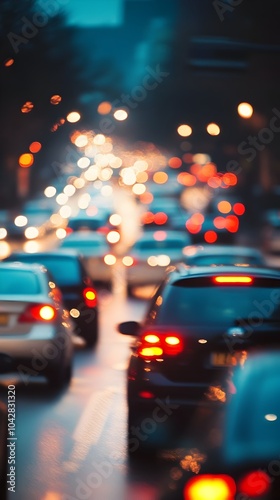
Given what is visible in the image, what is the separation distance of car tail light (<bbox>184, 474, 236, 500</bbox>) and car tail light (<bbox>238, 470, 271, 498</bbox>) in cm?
4

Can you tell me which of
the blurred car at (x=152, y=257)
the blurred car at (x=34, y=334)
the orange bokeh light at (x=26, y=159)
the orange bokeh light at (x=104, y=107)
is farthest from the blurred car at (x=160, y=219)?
the blurred car at (x=34, y=334)

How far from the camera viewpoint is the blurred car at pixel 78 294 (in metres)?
20.9

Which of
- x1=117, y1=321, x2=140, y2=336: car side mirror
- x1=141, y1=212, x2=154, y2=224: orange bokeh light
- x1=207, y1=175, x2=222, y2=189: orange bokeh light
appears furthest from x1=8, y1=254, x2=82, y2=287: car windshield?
x1=207, y1=175, x2=222, y2=189: orange bokeh light

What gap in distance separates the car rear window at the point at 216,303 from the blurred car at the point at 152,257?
72.2 ft

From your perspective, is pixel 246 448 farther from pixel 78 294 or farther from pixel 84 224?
pixel 84 224

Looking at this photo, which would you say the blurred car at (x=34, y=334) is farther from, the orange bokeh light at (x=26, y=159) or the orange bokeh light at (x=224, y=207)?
the orange bokeh light at (x=26, y=159)

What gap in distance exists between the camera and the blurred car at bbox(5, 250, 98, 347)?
20906 mm

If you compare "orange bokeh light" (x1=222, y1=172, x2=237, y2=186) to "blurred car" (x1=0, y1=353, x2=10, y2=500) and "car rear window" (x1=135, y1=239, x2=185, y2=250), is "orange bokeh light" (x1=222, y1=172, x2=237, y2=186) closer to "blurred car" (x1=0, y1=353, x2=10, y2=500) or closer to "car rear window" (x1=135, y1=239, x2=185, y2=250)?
"car rear window" (x1=135, y1=239, x2=185, y2=250)

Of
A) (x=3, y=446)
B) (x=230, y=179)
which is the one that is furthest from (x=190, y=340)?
(x=230, y=179)

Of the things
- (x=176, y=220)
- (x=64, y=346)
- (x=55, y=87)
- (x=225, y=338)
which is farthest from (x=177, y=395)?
(x=176, y=220)

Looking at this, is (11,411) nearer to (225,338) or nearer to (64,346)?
(64,346)

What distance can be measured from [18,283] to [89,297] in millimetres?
5172

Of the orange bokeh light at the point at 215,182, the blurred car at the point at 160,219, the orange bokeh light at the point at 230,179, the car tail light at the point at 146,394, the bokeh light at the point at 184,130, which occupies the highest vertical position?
the orange bokeh light at the point at 215,182

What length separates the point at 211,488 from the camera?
5520mm
